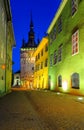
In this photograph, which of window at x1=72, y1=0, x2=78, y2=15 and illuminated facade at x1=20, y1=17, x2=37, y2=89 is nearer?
window at x1=72, y1=0, x2=78, y2=15

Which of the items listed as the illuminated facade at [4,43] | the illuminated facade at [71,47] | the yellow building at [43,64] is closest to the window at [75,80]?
the illuminated facade at [71,47]

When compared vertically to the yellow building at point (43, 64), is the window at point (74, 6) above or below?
above

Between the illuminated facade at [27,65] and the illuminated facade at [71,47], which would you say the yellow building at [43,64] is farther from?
the illuminated facade at [27,65]

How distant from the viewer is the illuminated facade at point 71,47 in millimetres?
19013

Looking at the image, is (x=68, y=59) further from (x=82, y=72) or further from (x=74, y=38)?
(x=82, y=72)

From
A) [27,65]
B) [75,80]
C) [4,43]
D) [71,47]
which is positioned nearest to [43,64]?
[4,43]

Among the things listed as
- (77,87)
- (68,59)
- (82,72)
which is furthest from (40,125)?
(68,59)

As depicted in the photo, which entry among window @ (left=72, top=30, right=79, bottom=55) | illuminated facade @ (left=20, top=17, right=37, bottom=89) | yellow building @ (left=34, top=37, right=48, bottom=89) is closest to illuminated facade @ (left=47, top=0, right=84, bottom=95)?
window @ (left=72, top=30, right=79, bottom=55)

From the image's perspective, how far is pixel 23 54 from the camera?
81438 millimetres

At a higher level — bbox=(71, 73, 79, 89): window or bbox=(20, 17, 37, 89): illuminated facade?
bbox=(20, 17, 37, 89): illuminated facade

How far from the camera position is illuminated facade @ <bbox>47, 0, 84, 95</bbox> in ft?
62.4

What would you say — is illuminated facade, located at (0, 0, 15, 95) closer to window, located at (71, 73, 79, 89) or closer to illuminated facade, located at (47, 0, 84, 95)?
illuminated facade, located at (47, 0, 84, 95)

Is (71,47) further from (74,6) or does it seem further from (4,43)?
(4,43)

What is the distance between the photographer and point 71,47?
21.5 m
